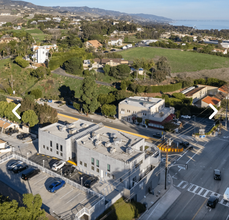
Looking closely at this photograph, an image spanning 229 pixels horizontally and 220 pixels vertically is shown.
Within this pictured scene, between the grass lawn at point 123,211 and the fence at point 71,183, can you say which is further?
the grass lawn at point 123,211

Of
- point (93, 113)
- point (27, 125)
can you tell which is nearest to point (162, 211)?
point (27, 125)

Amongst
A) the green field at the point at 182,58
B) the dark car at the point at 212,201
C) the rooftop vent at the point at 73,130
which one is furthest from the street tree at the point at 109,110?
the green field at the point at 182,58

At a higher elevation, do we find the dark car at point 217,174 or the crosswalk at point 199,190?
the dark car at point 217,174

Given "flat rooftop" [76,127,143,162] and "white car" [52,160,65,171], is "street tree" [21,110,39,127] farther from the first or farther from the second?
"white car" [52,160,65,171]

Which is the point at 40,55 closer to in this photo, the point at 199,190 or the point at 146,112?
the point at 146,112

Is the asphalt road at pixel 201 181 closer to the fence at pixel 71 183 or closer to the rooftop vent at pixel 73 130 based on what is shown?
the fence at pixel 71 183

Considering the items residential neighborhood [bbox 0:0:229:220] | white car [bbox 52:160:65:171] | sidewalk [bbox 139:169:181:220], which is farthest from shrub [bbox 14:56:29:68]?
sidewalk [bbox 139:169:181:220]

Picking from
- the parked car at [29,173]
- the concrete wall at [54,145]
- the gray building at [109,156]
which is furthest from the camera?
the concrete wall at [54,145]
